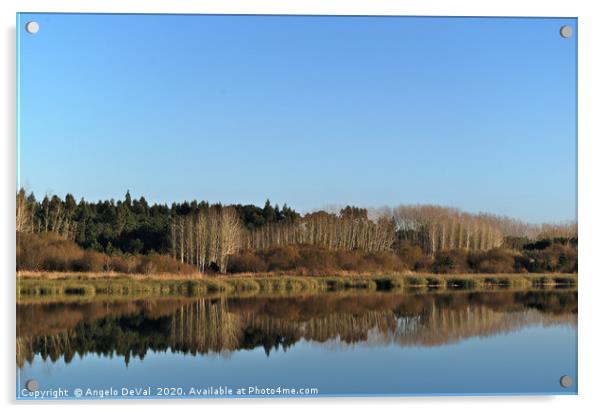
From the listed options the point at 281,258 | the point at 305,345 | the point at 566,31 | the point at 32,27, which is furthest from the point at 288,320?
the point at 566,31

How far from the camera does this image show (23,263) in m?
6.68

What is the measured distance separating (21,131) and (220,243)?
7.92 feet

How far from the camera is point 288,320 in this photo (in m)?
7.75

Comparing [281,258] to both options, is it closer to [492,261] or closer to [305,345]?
[305,345]

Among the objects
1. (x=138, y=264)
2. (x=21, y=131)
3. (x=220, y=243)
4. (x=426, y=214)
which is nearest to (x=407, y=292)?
(x=426, y=214)

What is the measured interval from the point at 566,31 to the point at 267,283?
3.94 m

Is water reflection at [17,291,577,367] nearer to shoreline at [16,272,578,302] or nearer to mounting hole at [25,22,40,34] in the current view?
shoreline at [16,272,578,302]

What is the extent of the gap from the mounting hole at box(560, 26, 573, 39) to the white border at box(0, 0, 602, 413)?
0.09 meters

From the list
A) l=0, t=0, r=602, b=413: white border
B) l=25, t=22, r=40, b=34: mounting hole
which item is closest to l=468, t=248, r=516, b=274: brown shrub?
l=0, t=0, r=602, b=413: white border

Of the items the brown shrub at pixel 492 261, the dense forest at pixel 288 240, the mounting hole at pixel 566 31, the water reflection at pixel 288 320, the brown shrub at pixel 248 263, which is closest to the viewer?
the mounting hole at pixel 566 31
